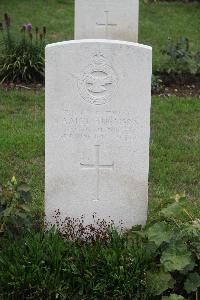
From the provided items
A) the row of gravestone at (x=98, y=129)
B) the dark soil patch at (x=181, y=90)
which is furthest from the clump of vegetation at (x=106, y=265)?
the dark soil patch at (x=181, y=90)

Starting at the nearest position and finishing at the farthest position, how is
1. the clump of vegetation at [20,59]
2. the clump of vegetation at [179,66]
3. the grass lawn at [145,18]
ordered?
1. the clump of vegetation at [20,59]
2. the clump of vegetation at [179,66]
3. the grass lawn at [145,18]

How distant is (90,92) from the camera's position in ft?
14.6

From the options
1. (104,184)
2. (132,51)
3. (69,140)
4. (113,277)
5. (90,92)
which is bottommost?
(113,277)

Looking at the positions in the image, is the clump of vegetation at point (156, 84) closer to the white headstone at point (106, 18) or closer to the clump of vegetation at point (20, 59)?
the white headstone at point (106, 18)

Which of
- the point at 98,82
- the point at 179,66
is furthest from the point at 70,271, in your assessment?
the point at 179,66

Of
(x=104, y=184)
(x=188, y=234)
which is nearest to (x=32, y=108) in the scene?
(x=104, y=184)

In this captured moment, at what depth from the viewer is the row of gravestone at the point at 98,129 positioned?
4.38m

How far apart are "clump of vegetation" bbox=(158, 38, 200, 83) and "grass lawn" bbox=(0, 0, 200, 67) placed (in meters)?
1.56

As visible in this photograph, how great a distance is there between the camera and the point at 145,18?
13.8m

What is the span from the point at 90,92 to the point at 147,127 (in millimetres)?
434

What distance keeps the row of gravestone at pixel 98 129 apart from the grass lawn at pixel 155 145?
496mm

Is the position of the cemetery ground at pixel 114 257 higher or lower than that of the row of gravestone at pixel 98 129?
lower

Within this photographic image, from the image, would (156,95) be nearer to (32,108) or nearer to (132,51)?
(32,108)

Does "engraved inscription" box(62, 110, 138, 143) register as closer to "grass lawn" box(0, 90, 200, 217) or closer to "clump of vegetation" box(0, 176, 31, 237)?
"clump of vegetation" box(0, 176, 31, 237)
